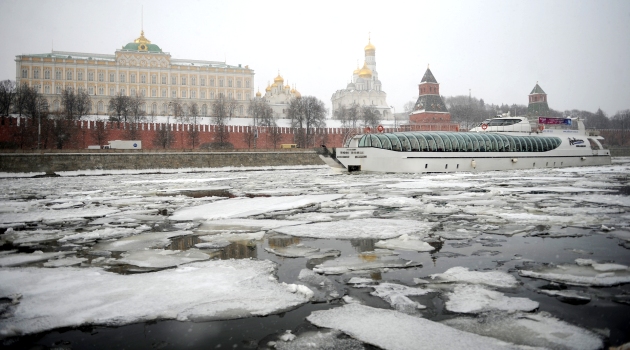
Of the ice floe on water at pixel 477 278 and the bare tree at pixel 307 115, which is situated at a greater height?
the bare tree at pixel 307 115

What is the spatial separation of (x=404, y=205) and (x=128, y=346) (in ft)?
24.0

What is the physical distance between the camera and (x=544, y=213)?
25.9 ft

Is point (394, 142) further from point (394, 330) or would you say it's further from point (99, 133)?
point (99, 133)

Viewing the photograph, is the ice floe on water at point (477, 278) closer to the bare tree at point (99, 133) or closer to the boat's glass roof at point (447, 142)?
the boat's glass roof at point (447, 142)

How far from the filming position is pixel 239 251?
17.6 feet

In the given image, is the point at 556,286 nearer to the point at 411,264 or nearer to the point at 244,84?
the point at 411,264

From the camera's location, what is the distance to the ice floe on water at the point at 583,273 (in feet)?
12.7

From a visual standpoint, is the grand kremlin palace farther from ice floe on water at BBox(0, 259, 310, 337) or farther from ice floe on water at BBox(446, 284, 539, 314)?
ice floe on water at BBox(446, 284, 539, 314)

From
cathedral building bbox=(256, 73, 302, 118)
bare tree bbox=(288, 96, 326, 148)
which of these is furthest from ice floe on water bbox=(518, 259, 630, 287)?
cathedral building bbox=(256, 73, 302, 118)

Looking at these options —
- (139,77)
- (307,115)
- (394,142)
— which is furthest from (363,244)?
(139,77)

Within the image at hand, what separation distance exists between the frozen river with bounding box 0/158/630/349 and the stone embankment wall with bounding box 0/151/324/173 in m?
24.7

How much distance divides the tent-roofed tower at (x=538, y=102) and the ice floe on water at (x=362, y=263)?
95.6 metres

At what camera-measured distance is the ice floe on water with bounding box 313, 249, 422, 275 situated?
4417mm

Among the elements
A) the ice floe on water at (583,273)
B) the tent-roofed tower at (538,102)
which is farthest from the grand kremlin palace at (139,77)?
the ice floe on water at (583,273)
